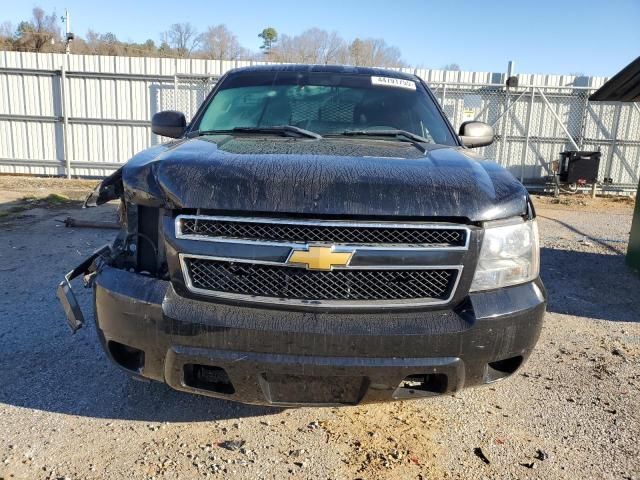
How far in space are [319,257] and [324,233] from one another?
105 mm

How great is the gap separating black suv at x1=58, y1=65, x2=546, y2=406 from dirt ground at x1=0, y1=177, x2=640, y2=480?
0.48 m

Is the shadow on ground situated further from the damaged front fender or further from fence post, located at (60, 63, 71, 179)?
fence post, located at (60, 63, 71, 179)

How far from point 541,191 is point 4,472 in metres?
14.4

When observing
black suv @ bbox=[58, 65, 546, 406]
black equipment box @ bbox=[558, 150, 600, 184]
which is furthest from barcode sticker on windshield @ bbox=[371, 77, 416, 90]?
black equipment box @ bbox=[558, 150, 600, 184]

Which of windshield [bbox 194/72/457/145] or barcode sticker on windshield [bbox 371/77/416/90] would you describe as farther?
barcode sticker on windshield [bbox 371/77/416/90]

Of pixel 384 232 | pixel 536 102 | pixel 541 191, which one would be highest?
pixel 536 102

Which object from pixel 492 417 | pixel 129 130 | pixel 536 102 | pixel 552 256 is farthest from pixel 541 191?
pixel 492 417

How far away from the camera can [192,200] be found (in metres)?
2.14

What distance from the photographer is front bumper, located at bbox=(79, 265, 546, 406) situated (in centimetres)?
207

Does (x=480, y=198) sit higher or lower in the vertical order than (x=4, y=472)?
higher

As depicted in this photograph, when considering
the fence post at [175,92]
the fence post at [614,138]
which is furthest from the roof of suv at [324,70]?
the fence post at [614,138]

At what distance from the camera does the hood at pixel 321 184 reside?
210 cm

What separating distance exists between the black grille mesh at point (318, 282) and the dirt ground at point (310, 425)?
879 mm

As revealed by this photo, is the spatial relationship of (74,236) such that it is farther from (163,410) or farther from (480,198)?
(480,198)
